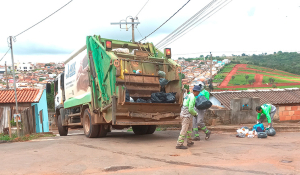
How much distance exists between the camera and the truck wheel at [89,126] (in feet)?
29.0

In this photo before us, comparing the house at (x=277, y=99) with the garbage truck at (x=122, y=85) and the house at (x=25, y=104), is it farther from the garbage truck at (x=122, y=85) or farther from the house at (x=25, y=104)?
the house at (x=25, y=104)

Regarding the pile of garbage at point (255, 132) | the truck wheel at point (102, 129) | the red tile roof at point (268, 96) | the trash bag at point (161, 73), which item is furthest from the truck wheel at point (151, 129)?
the red tile roof at point (268, 96)

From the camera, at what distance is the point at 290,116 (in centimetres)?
1738

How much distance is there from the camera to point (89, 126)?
9078 mm

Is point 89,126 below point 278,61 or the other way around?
below

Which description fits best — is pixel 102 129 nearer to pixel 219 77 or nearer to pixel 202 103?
pixel 202 103

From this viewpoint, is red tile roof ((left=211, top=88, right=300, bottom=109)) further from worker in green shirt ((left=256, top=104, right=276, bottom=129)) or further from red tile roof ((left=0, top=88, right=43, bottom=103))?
red tile roof ((left=0, top=88, right=43, bottom=103))

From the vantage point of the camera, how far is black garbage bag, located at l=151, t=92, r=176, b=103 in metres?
8.10

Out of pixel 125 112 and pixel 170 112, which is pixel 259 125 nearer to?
pixel 170 112

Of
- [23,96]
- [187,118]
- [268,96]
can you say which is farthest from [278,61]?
[187,118]

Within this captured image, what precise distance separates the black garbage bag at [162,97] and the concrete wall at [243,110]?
5.45 meters

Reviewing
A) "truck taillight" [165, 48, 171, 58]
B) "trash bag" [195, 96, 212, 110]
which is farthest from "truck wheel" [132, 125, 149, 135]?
"trash bag" [195, 96, 212, 110]

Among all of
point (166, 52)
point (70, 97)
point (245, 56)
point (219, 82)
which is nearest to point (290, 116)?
point (166, 52)

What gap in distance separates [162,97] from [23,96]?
55.9 feet
